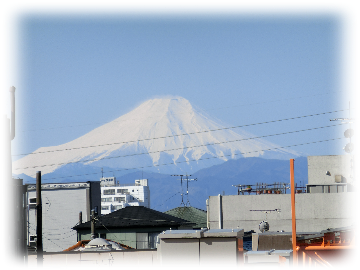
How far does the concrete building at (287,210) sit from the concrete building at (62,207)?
69.0 feet

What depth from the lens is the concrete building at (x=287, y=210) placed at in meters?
60.1

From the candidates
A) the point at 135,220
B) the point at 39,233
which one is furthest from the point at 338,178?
the point at 39,233

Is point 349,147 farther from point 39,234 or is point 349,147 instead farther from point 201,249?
point 201,249

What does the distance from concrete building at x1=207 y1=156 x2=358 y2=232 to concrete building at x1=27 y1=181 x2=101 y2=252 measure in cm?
→ 2103

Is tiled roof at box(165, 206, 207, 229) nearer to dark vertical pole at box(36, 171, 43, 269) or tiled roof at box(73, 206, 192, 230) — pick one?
tiled roof at box(73, 206, 192, 230)

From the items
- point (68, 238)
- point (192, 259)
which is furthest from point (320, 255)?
point (68, 238)

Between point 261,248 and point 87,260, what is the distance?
993 centimetres

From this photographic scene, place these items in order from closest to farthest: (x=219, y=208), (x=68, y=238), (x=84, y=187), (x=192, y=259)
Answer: (x=192, y=259)
(x=219, y=208)
(x=68, y=238)
(x=84, y=187)

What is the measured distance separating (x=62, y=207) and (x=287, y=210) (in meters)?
31.4

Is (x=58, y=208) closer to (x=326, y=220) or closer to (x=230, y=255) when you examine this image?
(x=326, y=220)

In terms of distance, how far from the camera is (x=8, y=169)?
1805 cm

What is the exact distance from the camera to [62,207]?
78.9m

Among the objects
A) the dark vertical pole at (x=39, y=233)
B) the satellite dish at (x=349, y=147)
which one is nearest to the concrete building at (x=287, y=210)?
the satellite dish at (x=349, y=147)

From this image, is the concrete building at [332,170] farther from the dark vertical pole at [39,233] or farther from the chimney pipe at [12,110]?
the chimney pipe at [12,110]
